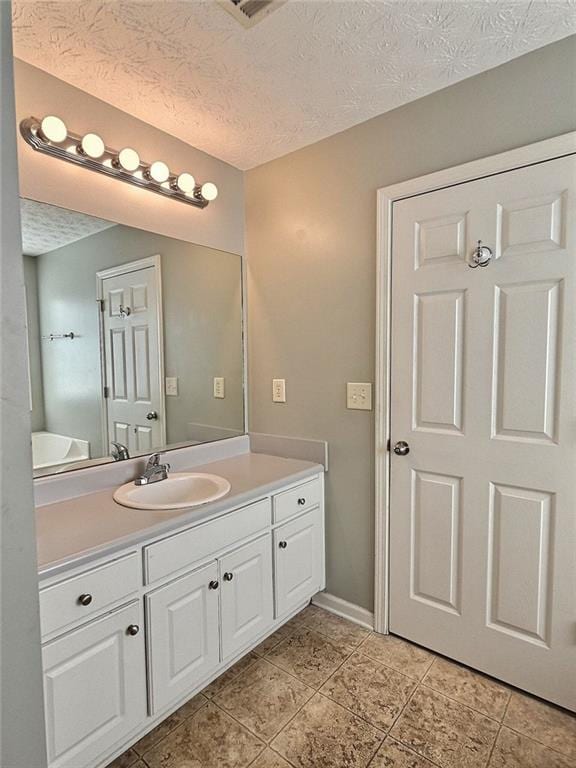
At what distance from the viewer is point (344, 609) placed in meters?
1.98

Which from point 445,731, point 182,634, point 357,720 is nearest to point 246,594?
point 182,634

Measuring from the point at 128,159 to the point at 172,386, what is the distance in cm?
96

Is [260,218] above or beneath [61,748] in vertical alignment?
above

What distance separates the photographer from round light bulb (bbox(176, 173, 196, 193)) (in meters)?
1.82

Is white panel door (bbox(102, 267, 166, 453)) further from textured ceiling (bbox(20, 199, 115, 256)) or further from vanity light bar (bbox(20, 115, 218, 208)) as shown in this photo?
vanity light bar (bbox(20, 115, 218, 208))

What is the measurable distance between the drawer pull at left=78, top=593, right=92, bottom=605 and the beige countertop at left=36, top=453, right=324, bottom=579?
0.09 meters

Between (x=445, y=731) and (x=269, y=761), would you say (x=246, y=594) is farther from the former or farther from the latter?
(x=445, y=731)

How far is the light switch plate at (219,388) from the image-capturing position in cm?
213

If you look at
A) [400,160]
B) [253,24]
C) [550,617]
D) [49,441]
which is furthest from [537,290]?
[49,441]

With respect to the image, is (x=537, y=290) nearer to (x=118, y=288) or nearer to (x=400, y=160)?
(x=400, y=160)

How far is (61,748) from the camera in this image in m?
1.05

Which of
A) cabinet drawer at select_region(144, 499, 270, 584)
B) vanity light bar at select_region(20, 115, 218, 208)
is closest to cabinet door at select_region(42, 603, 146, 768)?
cabinet drawer at select_region(144, 499, 270, 584)

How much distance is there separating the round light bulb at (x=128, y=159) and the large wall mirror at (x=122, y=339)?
0.23 metres

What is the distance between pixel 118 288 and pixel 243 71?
942 mm
